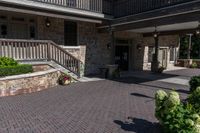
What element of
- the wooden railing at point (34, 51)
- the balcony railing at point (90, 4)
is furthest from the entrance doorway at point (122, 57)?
the wooden railing at point (34, 51)

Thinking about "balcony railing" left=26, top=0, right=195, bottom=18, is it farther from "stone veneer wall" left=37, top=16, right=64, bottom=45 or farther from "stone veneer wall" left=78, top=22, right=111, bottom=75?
"stone veneer wall" left=78, top=22, right=111, bottom=75

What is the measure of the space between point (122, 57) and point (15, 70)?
9.44m

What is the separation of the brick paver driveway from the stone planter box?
414 mm

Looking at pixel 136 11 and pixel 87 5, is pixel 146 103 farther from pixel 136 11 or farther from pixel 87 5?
pixel 87 5

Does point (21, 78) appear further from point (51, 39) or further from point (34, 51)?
point (51, 39)

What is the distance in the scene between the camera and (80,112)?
583 cm

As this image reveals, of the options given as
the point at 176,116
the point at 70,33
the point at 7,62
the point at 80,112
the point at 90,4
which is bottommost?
the point at 80,112

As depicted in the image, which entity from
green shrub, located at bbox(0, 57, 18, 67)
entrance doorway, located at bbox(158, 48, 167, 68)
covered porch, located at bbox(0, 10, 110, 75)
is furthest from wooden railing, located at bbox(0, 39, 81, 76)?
entrance doorway, located at bbox(158, 48, 167, 68)

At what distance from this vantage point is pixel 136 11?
1126 cm

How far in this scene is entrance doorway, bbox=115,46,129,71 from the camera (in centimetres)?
1542

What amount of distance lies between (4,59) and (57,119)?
Result: 4595 millimetres

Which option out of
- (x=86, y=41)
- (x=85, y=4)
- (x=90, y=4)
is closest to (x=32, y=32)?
(x=85, y=4)

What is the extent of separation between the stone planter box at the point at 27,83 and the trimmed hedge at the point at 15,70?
0.31m

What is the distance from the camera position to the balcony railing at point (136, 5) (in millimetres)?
9522
